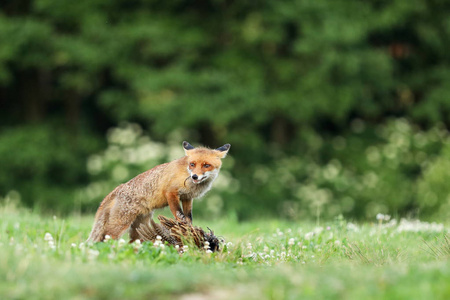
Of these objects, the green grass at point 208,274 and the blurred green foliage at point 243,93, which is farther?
the blurred green foliage at point 243,93

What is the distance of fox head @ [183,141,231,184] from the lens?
695cm

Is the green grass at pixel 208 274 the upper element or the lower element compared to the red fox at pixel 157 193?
lower

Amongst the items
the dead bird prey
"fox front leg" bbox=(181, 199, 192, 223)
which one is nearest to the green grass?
the dead bird prey

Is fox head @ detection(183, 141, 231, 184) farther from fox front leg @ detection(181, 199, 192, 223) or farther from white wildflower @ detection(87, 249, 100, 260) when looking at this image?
white wildflower @ detection(87, 249, 100, 260)

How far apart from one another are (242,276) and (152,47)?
46.3ft

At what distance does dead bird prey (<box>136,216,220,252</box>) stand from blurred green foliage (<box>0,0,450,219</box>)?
383 inches

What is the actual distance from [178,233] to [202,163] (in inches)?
32.8

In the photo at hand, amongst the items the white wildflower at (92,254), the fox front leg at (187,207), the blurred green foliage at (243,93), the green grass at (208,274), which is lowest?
the green grass at (208,274)

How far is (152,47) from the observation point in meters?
18.1

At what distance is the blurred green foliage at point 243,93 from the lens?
1770 cm

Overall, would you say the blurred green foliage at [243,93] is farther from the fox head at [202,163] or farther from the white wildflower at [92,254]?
the white wildflower at [92,254]

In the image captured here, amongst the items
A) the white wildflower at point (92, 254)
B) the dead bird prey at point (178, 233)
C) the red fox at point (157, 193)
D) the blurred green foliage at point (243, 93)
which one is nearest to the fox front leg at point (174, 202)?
the red fox at point (157, 193)

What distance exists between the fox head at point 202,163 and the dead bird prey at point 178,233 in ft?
1.75

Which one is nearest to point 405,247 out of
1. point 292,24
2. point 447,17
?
point 292,24
